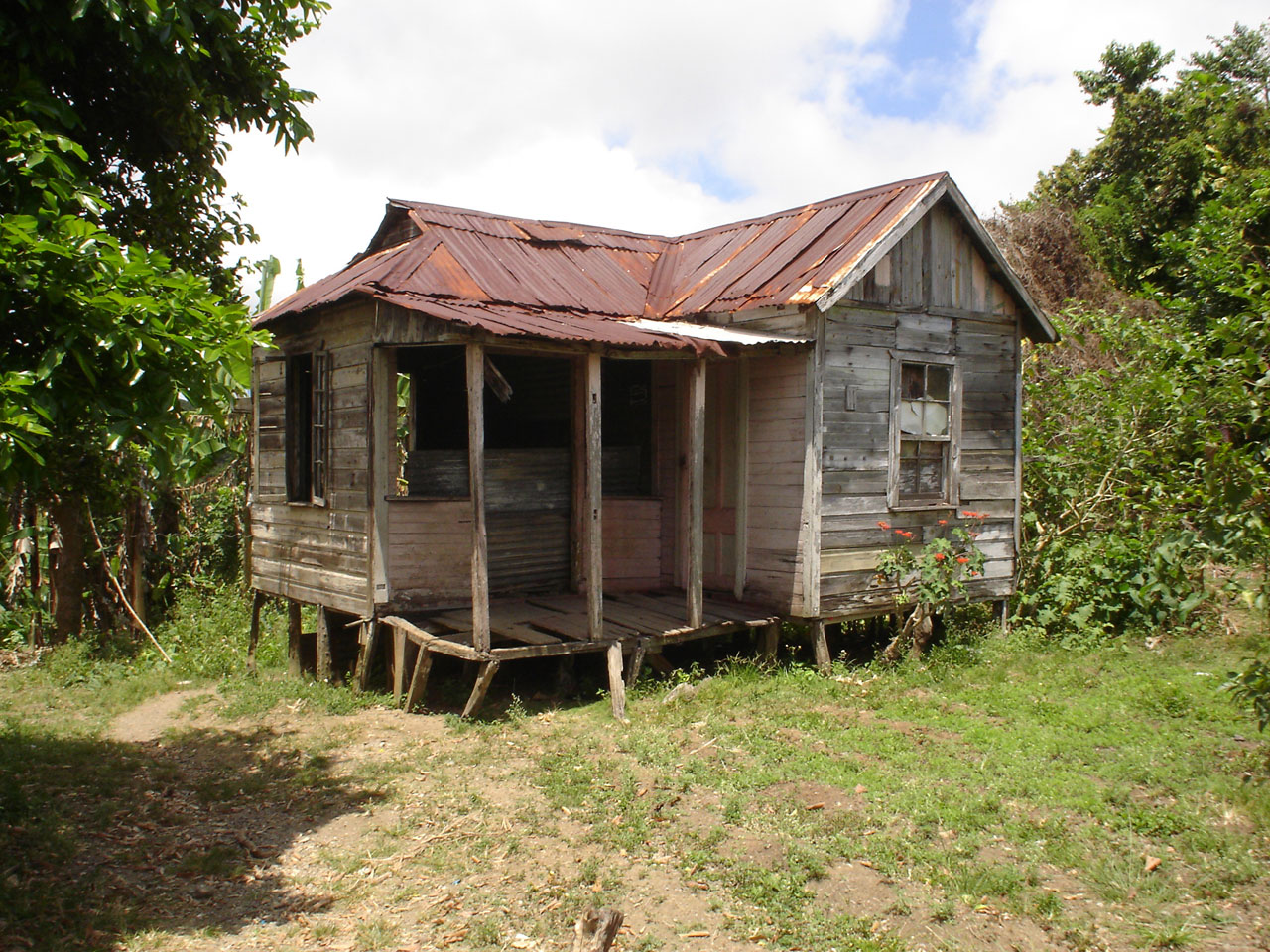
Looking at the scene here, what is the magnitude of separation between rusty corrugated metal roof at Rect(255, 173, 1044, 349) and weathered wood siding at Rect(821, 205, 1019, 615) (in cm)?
50

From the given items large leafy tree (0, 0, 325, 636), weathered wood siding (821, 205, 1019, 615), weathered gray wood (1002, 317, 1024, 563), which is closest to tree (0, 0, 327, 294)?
large leafy tree (0, 0, 325, 636)

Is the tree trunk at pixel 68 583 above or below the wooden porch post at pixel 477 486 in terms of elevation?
below

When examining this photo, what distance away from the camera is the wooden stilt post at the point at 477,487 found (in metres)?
7.62

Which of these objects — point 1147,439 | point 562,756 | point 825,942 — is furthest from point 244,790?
point 1147,439

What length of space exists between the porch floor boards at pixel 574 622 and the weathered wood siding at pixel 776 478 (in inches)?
12.7

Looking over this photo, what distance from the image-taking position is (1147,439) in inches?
435

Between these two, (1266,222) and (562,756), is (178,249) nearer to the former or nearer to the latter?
(562,756)

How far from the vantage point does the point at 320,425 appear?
9.62 m

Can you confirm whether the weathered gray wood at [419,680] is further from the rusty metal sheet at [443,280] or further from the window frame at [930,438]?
the window frame at [930,438]

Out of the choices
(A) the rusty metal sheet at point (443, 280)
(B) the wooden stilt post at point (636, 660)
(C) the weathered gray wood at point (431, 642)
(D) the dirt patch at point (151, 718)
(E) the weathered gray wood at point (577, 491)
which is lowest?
(D) the dirt patch at point (151, 718)

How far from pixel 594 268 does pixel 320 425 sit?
361cm

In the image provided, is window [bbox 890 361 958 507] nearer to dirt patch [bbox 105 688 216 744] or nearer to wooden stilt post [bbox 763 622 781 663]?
wooden stilt post [bbox 763 622 781 663]

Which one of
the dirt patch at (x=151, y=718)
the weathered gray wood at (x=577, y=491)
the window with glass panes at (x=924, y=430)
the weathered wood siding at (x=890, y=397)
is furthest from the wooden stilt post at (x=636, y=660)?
the dirt patch at (x=151, y=718)

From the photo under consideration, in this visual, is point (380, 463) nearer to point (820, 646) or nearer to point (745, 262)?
point (820, 646)
